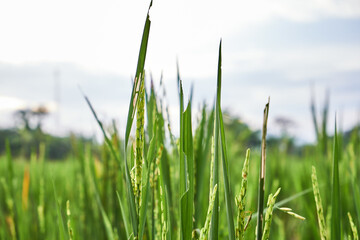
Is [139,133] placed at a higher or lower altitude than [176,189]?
higher

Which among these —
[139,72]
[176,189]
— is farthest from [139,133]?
[176,189]

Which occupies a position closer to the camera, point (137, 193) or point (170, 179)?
point (137, 193)

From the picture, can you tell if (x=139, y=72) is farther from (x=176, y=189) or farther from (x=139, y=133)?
(x=176, y=189)

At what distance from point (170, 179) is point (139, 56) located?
1.16ft

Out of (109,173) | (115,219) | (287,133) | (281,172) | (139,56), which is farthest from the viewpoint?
(287,133)

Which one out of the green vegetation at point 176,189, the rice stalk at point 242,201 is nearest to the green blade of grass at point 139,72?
the green vegetation at point 176,189

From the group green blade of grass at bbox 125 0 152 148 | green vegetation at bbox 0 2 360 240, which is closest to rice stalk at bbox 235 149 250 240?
green vegetation at bbox 0 2 360 240

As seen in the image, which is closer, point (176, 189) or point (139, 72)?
point (139, 72)

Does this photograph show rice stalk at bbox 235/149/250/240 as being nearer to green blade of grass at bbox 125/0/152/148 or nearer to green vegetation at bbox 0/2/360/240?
green vegetation at bbox 0/2/360/240

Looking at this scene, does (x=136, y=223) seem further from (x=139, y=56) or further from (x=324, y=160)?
(x=324, y=160)

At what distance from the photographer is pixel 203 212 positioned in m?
0.66

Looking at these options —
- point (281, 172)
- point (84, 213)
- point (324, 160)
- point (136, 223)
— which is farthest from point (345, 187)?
point (136, 223)

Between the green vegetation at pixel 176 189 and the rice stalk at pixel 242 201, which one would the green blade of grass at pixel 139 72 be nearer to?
the green vegetation at pixel 176 189

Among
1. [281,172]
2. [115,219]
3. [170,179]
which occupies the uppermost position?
[170,179]
